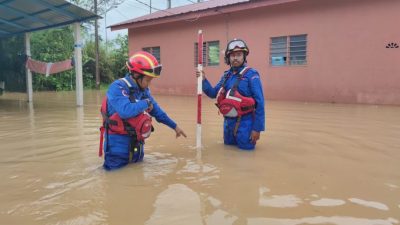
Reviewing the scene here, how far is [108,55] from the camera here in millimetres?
29219

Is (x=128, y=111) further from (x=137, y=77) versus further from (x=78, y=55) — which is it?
(x=78, y=55)

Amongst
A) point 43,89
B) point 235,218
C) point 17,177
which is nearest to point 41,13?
point 17,177

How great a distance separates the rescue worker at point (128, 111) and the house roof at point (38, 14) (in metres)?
7.34

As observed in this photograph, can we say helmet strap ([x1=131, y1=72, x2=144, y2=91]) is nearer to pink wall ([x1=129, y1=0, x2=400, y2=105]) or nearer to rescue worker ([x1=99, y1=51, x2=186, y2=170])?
rescue worker ([x1=99, y1=51, x2=186, y2=170])

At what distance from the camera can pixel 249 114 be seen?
4977mm

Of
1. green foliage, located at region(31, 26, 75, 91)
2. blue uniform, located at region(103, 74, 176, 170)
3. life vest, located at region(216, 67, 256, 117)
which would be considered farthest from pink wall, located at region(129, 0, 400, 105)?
green foliage, located at region(31, 26, 75, 91)

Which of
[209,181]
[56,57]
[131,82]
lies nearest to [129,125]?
[131,82]

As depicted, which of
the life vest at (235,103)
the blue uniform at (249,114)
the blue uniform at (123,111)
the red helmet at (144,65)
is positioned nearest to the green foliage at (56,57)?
the blue uniform at (249,114)

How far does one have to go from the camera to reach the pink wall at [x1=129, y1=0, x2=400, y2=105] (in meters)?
11.0

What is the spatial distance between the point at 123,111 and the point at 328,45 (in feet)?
33.3

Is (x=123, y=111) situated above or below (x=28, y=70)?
below

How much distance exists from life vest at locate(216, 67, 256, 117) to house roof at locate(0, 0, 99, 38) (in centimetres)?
709

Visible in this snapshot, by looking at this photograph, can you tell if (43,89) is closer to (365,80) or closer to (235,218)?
(365,80)

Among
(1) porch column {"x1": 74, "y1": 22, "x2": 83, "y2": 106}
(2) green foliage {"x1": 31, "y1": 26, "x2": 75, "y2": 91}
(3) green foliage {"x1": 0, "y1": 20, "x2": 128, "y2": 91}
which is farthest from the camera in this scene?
(2) green foliage {"x1": 31, "y1": 26, "x2": 75, "y2": 91}
